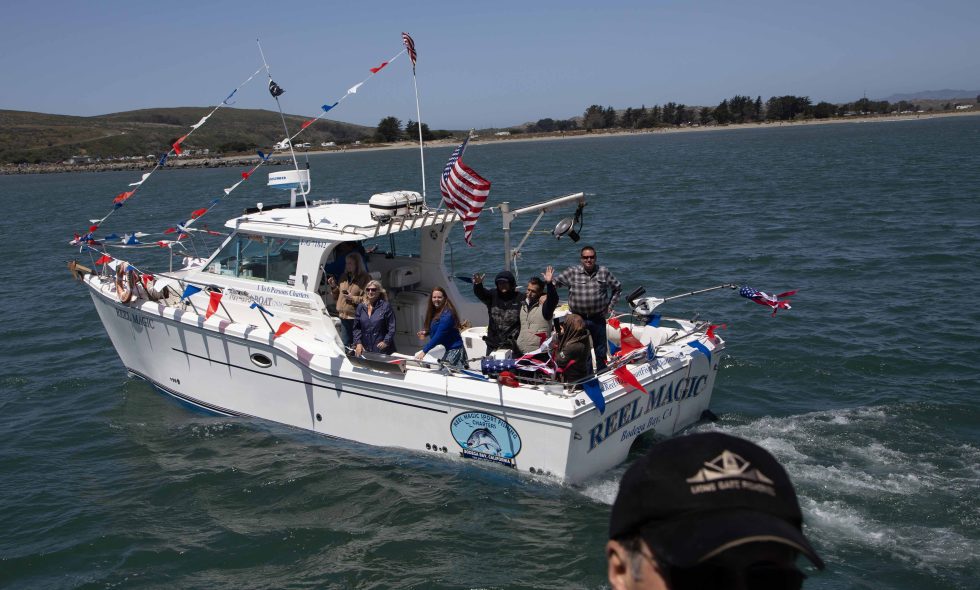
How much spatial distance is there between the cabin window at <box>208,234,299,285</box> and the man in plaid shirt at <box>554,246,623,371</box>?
11.3ft

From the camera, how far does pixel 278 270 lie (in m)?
10.5

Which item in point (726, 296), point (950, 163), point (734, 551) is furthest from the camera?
point (950, 163)

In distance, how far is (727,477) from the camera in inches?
52.6

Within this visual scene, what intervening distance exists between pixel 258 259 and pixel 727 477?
10047 millimetres

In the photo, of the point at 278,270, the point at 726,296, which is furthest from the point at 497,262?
the point at 278,270

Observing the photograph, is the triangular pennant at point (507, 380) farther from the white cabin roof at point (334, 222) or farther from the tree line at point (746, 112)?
the tree line at point (746, 112)

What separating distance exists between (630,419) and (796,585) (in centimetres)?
758

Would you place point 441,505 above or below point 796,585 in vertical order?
below

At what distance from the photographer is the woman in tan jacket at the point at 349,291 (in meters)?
10.0

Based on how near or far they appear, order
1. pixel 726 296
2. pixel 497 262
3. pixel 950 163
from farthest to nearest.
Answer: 1. pixel 950 163
2. pixel 497 262
3. pixel 726 296

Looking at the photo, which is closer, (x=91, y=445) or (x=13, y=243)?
(x=91, y=445)

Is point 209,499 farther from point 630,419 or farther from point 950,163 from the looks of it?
point 950,163

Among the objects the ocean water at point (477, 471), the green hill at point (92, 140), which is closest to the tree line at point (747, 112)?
the green hill at point (92, 140)

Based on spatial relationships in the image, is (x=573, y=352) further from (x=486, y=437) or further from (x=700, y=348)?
(x=700, y=348)
